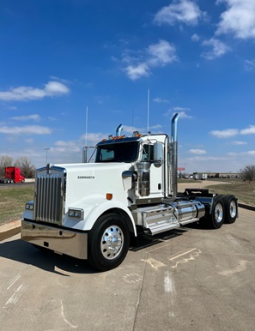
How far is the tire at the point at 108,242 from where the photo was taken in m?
4.93

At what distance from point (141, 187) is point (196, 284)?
2681 mm

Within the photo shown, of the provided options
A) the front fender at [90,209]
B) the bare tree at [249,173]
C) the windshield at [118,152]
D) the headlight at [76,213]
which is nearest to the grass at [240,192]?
the windshield at [118,152]

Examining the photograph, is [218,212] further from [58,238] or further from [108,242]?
[58,238]

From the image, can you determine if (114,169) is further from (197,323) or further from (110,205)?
(197,323)

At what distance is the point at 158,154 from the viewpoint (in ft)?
23.2

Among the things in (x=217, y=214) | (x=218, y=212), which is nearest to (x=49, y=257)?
(x=217, y=214)

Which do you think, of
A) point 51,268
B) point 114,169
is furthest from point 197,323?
point 114,169

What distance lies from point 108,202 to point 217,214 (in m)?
5.38

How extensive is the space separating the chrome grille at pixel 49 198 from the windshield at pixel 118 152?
6.74 feet

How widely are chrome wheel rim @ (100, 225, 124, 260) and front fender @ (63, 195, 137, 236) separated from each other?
37 centimetres

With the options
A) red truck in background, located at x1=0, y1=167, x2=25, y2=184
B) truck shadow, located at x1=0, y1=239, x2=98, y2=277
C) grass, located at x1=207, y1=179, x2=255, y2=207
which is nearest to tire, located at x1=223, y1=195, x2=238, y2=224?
grass, located at x1=207, y1=179, x2=255, y2=207

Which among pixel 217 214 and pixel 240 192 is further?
pixel 240 192

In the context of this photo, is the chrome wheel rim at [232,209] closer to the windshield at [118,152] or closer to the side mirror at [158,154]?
the side mirror at [158,154]

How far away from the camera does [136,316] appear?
3.51 m
